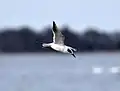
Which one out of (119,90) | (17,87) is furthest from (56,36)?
(17,87)

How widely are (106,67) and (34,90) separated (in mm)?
26784

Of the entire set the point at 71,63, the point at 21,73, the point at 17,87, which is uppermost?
the point at 17,87

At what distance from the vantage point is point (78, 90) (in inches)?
1405

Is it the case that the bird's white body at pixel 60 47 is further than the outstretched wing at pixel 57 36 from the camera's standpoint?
No

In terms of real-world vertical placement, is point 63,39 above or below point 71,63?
above

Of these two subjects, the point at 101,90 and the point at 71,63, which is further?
the point at 71,63

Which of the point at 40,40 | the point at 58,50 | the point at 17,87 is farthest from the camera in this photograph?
the point at 17,87

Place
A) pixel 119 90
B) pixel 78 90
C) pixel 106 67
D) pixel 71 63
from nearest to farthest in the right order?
1. pixel 119 90
2. pixel 78 90
3. pixel 106 67
4. pixel 71 63

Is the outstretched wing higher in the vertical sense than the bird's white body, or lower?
higher

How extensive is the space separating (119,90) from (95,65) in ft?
94.6

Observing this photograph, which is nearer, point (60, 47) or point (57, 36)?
point (60, 47)

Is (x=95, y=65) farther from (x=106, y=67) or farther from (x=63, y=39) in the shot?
(x=63, y=39)

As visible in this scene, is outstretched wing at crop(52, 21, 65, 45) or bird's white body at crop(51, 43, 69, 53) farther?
outstretched wing at crop(52, 21, 65, 45)

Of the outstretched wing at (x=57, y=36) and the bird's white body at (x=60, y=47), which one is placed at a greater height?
the outstretched wing at (x=57, y=36)
